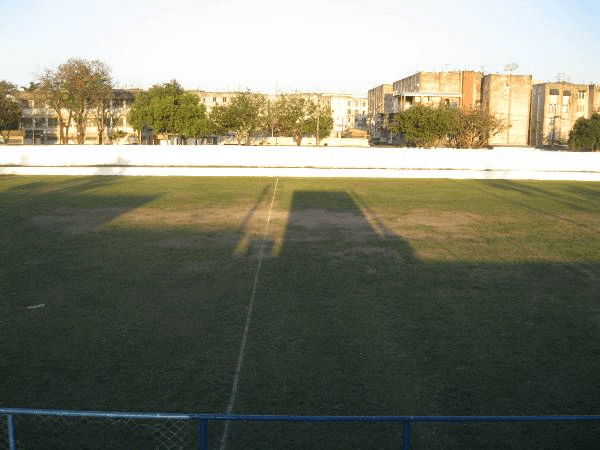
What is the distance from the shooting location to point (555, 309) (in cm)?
1226

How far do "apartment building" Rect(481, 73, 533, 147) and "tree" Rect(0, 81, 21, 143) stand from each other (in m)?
67.1

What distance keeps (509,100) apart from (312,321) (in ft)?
298

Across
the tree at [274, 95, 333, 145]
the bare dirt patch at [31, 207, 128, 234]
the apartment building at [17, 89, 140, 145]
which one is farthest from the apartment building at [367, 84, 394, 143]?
the bare dirt patch at [31, 207, 128, 234]

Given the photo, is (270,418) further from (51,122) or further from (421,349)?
(51,122)

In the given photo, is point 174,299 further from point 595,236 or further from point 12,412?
point 595,236

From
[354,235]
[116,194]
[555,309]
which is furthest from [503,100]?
[555,309]

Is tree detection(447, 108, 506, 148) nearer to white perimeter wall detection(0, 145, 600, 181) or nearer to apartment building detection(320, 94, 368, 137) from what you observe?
white perimeter wall detection(0, 145, 600, 181)

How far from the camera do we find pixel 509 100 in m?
94.1

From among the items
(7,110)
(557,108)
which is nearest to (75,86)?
(7,110)

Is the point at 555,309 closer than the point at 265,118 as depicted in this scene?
Yes

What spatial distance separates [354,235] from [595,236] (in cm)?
823

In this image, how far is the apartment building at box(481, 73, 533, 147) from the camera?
9331cm

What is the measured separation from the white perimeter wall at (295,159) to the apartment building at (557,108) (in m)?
46.5

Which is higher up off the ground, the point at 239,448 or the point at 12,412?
the point at 12,412
